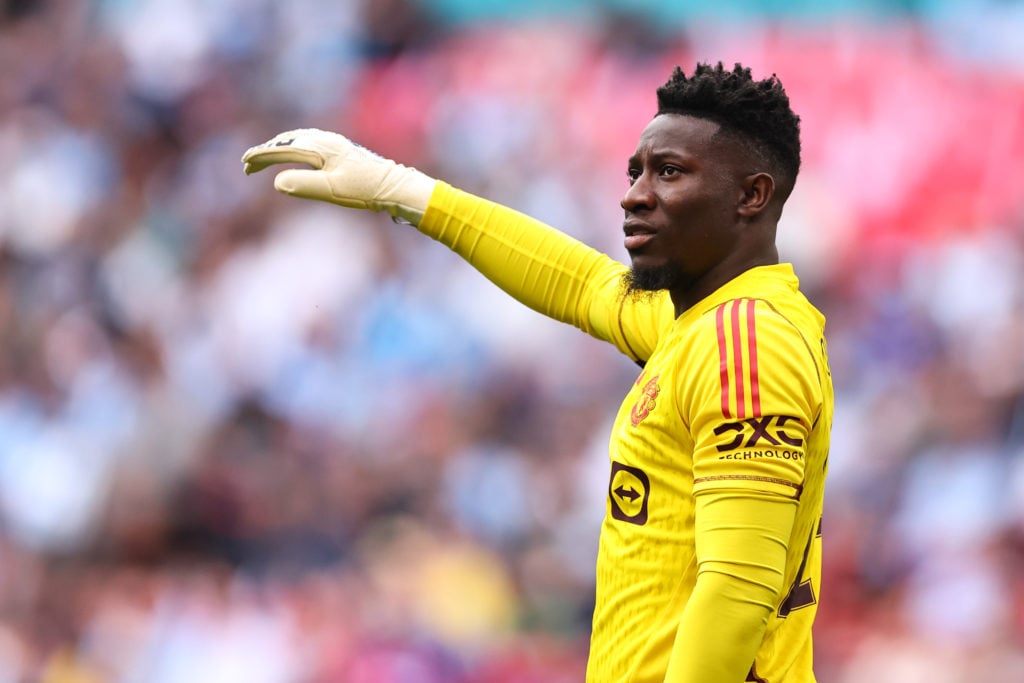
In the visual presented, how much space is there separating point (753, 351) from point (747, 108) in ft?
Answer: 1.75

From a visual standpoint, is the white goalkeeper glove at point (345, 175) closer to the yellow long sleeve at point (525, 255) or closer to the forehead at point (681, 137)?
the yellow long sleeve at point (525, 255)

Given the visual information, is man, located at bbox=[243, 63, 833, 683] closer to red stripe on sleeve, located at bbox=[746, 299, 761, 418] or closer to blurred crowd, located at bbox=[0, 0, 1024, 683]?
red stripe on sleeve, located at bbox=[746, 299, 761, 418]

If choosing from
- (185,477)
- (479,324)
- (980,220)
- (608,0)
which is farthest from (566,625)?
(608,0)

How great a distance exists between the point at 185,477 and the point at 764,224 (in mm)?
3851

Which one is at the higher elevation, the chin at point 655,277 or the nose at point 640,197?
the nose at point 640,197

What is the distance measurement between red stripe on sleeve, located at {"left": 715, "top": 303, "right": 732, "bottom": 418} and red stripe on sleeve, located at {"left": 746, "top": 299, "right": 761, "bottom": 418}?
0.04m

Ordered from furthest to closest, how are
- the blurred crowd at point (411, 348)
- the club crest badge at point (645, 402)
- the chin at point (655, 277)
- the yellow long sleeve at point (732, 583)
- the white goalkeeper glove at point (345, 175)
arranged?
1. the blurred crowd at point (411, 348)
2. the white goalkeeper glove at point (345, 175)
3. the chin at point (655, 277)
4. the club crest badge at point (645, 402)
5. the yellow long sleeve at point (732, 583)

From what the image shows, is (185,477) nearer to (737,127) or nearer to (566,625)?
(566,625)

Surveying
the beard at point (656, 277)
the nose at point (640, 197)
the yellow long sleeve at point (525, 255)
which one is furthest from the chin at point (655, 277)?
the yellow long sleeve at point (525, 255)

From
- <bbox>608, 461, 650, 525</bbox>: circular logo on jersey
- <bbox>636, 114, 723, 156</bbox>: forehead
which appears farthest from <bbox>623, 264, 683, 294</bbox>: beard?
<bbox>608, 461, 650, 525</bbox>: circular logo on jersey

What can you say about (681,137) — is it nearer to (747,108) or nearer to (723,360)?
(747,108)

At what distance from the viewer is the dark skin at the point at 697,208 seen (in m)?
2.55

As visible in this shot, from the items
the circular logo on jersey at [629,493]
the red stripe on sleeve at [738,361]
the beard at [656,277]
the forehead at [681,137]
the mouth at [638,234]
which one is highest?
the forehead at [681,137]

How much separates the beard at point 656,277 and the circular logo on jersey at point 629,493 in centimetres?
35
